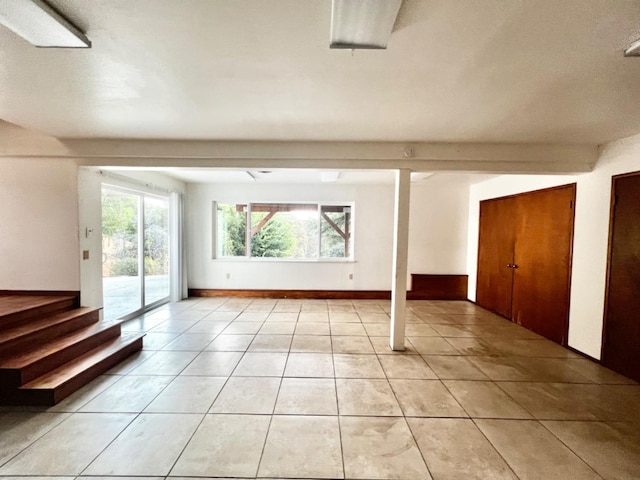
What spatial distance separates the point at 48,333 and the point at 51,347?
0.73 feet

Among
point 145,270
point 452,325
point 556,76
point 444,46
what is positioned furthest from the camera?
point 145,270

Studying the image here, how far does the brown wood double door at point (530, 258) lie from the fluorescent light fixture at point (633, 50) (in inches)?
99.9

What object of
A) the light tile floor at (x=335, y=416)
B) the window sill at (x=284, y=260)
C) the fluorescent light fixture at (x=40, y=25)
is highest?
the fluorescent light fixture at (x=40, y=25)

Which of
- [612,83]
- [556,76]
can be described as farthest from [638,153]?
[556,76]

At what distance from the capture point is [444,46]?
5.36ft

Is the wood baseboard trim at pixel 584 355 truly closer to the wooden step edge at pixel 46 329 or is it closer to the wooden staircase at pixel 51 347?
the wooden staircase at pixel 51 347

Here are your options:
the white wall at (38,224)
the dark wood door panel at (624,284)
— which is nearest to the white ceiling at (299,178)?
the white wall at (38,224)

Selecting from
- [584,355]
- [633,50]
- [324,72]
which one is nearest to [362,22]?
[324,72]

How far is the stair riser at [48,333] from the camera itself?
2.54 meters

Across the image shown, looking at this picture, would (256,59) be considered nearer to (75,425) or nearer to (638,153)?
(75,425)

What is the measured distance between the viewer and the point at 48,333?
2885mm

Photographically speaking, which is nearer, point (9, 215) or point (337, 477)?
point (337, 477)

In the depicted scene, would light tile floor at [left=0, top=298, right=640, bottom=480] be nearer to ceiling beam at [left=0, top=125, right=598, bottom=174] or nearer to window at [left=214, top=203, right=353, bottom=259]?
ceiling beam at [left=0, top=125, right=598, bottom=174]

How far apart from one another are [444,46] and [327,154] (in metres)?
1.93
